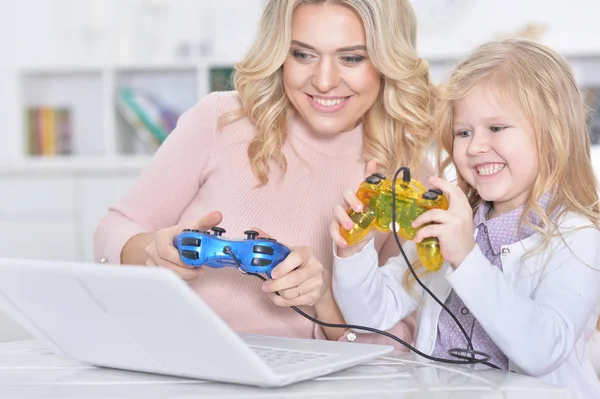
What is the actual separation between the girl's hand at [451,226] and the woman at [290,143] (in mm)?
337

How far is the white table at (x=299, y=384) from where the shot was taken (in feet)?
2.74

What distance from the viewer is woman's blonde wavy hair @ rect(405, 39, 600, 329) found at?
1.21m

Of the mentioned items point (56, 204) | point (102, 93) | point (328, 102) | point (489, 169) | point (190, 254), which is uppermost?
point (102, 93)

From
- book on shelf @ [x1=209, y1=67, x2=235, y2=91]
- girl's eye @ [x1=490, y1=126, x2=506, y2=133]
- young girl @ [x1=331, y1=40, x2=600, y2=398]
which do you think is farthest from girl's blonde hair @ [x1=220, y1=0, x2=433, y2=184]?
book on shelf @ [x1=209, y1=67, x2=235, y2=91]

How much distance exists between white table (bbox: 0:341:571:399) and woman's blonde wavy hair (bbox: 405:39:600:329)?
1.04ft

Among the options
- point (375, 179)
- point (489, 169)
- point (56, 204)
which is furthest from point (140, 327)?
point (56, 204)

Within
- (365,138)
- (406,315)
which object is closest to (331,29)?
(365,138)

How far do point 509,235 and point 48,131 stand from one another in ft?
9.48

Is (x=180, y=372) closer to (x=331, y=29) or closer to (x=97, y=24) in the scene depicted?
(x=331, y=29)

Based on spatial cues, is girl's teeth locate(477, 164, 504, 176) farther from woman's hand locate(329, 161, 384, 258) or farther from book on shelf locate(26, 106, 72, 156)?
book on shelf locate(26, 106, 72, 156)

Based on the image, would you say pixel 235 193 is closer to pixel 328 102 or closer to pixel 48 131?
pixel 328 102

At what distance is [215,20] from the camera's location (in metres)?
3.71

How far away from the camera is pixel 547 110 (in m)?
1.22

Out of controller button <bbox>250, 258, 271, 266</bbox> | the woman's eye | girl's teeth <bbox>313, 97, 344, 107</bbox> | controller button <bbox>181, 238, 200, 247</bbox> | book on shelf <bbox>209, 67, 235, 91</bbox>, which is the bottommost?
controller button <bbox>250, 258, 271, 266</bbox>
